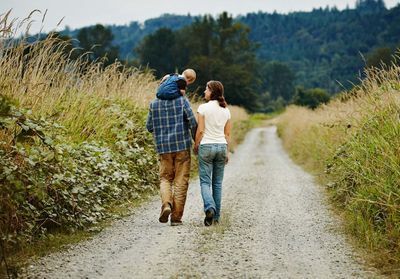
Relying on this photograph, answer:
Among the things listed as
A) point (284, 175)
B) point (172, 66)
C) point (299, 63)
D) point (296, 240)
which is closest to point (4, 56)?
point (296, 240)

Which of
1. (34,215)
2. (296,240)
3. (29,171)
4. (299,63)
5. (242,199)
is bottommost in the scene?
(299,63)

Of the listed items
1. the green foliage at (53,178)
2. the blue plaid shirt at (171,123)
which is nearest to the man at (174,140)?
the blue plaid shirt at (171,123)

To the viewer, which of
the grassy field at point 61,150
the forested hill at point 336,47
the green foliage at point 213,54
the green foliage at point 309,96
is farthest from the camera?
the forested hill at point 336,47

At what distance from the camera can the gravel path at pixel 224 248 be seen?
548 cm

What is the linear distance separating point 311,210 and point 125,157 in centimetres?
389

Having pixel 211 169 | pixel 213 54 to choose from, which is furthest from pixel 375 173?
pixel 213 54

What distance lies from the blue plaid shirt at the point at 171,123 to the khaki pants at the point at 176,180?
0.14 meters

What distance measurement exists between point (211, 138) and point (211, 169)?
19.4 inches

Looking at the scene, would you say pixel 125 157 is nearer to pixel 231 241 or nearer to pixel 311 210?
pixel 311 210

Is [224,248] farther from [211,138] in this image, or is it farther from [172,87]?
[172,87]

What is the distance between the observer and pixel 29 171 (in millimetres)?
6344

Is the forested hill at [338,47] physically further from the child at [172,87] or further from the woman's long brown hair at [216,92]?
the child at [172,87]

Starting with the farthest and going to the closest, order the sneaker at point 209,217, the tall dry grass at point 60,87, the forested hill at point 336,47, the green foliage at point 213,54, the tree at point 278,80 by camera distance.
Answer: the tree at point 278,80, the forested hill at point 336,47, the green foliage at point 213,54, the tall dry grass at point 60,87, the sneaker at point 209,217

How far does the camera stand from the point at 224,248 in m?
6.50
